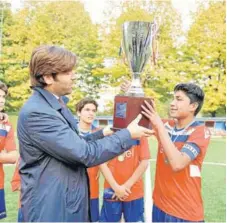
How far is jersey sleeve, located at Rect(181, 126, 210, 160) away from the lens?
250 centimetres

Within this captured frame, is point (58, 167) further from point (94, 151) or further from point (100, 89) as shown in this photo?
point (100, 89)

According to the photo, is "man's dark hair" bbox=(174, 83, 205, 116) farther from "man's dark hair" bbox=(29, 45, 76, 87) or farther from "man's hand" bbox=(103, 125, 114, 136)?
"man's dark hair" bbox=(29, 45, 76, 87)

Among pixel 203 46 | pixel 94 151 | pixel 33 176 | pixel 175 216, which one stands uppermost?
pixel 203 46

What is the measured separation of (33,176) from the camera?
176cm

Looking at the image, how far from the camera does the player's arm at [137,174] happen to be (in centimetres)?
321

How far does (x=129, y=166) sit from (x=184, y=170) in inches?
32.0

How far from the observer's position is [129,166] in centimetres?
334

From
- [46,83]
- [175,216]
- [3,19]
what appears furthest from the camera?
[3,19]

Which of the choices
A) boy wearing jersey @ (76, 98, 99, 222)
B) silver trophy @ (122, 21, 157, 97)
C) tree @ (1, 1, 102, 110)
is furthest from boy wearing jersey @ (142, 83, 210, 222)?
tree @ (1, 1, 102, 110)

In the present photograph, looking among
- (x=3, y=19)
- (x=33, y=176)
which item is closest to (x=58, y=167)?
(x=33, y=176)

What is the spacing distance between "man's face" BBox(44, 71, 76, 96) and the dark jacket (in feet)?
0.14

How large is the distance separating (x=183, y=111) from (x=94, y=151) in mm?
1106

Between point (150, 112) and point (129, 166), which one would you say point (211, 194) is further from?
point (150, 112)

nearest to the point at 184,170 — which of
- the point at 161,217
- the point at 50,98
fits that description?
the point at 161,217
